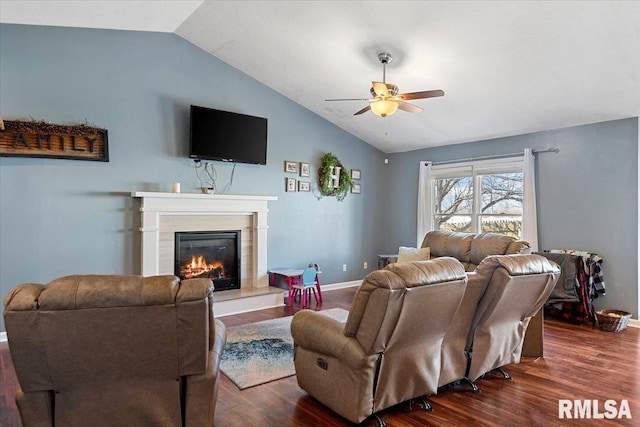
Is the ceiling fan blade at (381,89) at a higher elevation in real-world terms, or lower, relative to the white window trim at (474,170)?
higher

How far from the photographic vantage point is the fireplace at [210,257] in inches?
208

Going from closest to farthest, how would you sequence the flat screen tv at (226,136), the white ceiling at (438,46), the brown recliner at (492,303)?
the brown recliner at (492,303)
the white ceiling at (438,46)
the flat screen tv at (226,136)

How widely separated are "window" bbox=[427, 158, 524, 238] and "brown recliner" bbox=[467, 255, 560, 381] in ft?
9.94

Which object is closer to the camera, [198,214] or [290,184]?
[198,214]

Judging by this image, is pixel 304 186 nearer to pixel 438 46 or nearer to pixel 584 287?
pixel 438 46

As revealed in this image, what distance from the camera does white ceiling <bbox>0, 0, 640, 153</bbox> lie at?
3604mm

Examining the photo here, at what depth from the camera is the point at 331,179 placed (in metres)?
6.66

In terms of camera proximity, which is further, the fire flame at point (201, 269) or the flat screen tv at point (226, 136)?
the fire flame at point (201, 269)

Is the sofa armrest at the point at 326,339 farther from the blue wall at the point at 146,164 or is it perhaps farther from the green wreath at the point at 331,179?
the green wreath at the point at 331,179

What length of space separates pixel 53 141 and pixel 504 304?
4.67 metres

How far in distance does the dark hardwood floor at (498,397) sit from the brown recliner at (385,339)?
0.15m

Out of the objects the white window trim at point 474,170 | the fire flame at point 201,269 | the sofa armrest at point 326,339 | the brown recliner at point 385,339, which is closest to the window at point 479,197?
the white window trim at point 474,170

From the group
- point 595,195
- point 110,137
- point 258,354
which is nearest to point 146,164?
point 110,137

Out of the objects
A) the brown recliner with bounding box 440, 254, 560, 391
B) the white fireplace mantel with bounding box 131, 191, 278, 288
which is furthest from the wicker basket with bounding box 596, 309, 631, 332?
the white fireplace mantel with bounding box 131, 191, 278, 288
